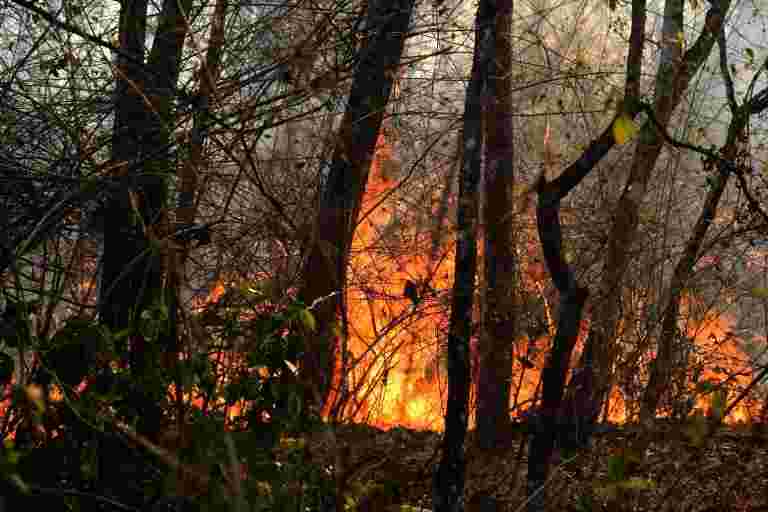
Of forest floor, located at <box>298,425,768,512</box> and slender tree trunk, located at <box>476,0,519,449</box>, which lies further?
slender tree trunk, located at <box>476,0,519,449</box>

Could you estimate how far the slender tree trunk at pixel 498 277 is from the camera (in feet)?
17.4

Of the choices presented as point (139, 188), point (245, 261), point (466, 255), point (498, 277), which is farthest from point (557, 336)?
point (498, 277)

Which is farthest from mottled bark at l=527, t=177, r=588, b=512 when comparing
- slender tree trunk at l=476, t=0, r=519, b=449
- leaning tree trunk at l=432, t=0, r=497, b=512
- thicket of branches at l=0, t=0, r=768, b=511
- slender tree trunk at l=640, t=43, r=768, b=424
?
slender tree trunk at l=476, t=0, r=519, b=449

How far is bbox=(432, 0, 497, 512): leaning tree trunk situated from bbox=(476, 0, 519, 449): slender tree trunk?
1.65m

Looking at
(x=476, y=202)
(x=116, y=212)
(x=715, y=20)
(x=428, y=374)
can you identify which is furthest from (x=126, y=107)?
(x=428, y=374)

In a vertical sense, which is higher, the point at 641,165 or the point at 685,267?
the point at 641,165

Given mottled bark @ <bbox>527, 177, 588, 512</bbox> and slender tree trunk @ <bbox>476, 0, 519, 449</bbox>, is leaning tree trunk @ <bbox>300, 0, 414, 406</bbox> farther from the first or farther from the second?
mottled bark @ <bbox>527, 177, 588, 512</bbox>

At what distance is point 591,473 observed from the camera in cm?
296

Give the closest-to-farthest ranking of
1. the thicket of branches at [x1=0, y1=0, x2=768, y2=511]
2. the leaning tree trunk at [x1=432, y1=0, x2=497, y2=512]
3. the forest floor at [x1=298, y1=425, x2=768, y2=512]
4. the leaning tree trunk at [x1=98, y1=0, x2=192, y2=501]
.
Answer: the thicket of branches at [x1=0, y1=0, x2=768, y2=511], the leaning tree trunk at [x1=98, y1=0, x2=192, y2=501], the forest floor at [x1=298, y1=425, x2=768, y2=512], the leaning tree trunk at [x1=432, y1=0, x2=497, y2=512]

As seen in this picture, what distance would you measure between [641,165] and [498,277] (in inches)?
54.4

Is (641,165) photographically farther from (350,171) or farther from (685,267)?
(350,171)

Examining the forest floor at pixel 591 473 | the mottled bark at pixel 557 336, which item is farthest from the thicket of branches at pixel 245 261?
the forest floor at pixel 591 473

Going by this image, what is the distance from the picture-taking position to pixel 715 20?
398cm

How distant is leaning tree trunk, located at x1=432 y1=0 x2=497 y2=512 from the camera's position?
3.25m
